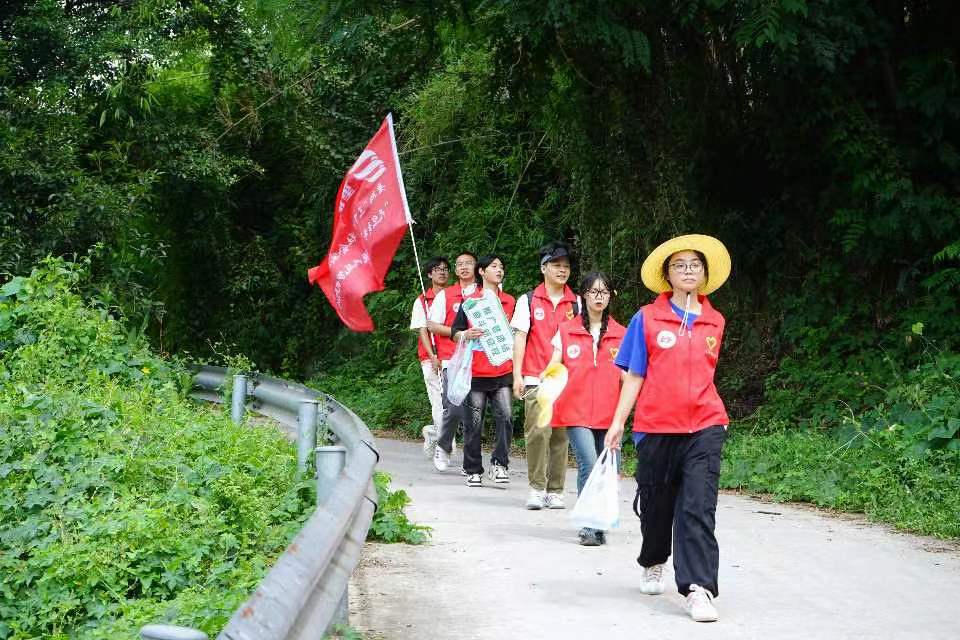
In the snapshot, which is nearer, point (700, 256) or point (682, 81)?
point (700, 256)

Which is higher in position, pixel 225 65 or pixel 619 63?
pixel 225 65

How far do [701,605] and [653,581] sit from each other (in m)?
0.74

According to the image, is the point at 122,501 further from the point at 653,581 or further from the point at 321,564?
the point at 321,564

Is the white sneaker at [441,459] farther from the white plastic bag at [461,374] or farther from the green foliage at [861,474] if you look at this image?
the green foliage at [861,474]

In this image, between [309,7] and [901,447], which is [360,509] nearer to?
[901,447]

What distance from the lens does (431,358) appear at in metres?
14.2

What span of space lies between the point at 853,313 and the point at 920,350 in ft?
4.04

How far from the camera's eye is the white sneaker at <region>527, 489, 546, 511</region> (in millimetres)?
10773

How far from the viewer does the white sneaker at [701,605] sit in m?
6.59

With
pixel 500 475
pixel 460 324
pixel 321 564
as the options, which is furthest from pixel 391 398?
pixel 321 564

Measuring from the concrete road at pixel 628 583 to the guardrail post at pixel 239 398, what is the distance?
2.15 meters

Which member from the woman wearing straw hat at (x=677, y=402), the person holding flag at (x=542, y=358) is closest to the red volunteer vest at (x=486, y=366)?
the person holding flag at (x=542, y=358)

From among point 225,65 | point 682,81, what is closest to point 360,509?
point 682,81

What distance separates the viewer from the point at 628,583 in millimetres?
7719
